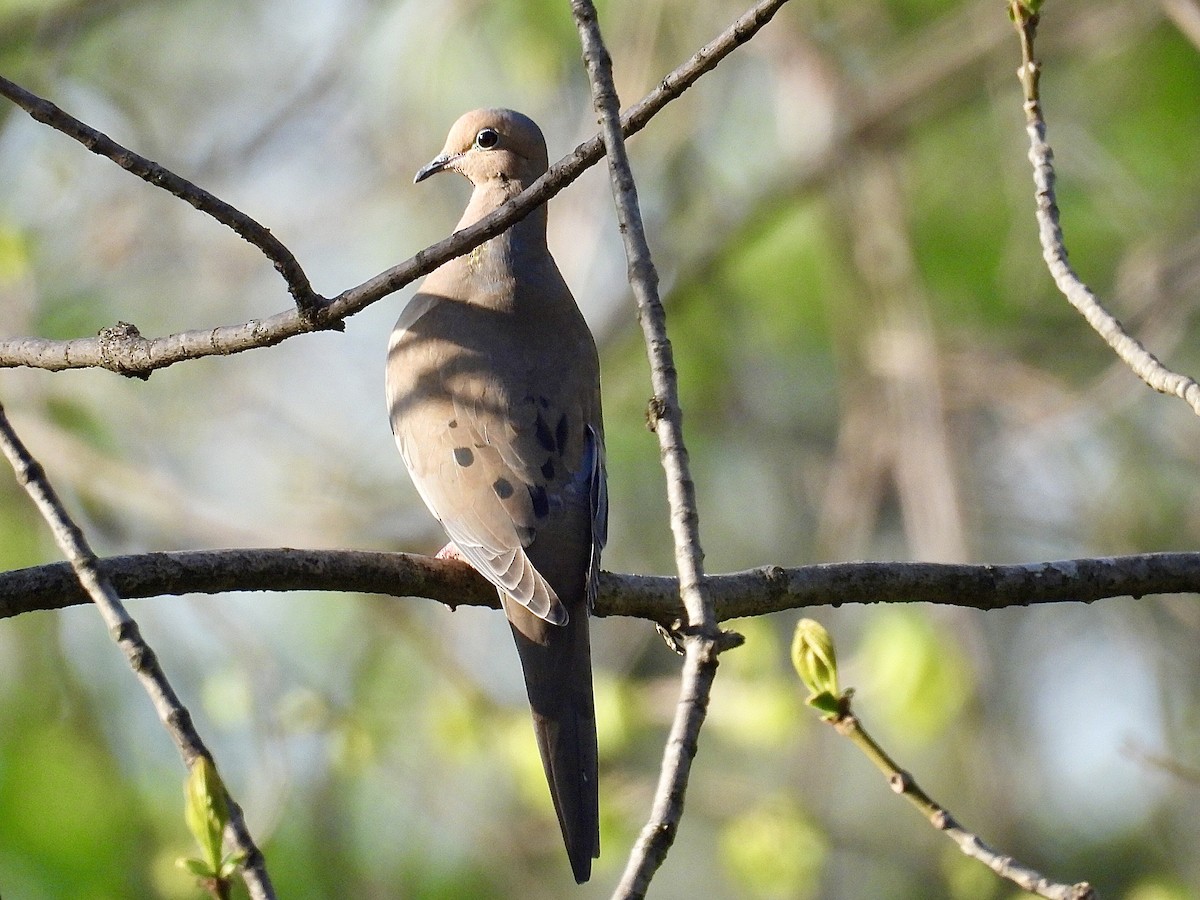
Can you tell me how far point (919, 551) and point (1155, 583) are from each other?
3318mm

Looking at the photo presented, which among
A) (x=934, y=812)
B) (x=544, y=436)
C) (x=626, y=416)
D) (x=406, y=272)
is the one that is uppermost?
(x=626, y=416)

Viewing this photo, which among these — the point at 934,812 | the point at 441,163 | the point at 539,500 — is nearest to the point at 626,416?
the point at 441,163

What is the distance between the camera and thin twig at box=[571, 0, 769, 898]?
4.87ft

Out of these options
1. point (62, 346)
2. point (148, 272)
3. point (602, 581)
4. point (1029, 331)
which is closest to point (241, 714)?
point (602, 581)

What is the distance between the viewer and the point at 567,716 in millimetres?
2871

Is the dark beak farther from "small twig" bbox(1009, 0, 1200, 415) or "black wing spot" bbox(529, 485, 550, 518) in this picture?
"small twig" bbox(1009, 0, 1200, 415)

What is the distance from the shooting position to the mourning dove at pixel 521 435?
2.93 meters

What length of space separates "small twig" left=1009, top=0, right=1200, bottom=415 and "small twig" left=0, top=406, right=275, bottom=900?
154 cm

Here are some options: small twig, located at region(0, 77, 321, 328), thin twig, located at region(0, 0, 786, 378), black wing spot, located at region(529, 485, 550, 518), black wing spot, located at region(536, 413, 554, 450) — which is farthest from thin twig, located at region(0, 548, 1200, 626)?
black wing spot, located at region(536, 413, 554, 450)

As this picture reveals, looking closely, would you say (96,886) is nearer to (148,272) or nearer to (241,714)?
(241,714)

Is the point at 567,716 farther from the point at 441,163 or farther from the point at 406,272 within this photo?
the point at 441,163

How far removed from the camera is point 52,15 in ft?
18.1

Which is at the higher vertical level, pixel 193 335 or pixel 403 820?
pixel 403 820

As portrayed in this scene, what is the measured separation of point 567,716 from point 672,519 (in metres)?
1.28
